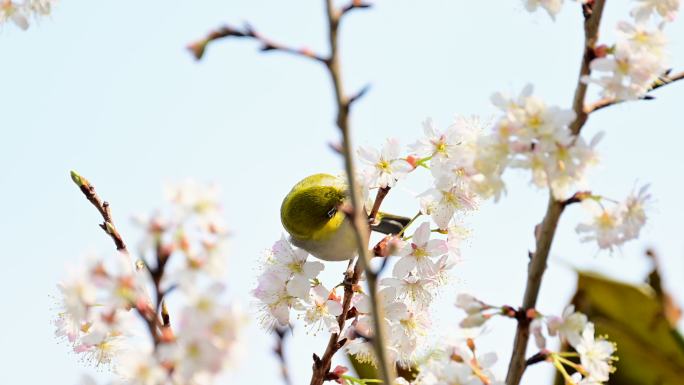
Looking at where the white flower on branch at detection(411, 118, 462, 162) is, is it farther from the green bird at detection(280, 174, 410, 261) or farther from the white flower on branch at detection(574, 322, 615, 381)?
the green bird at detection(280, 174, 410, 261)

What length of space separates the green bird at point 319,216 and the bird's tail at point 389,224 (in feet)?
1.32

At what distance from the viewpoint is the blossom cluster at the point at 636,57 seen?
1.55 metres

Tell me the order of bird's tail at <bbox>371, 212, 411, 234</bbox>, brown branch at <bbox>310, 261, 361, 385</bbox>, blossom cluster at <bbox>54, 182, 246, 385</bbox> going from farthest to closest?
bird's tail at <bbox>371, 212, 411, 234</bbox>, brown branch at <bbox>310, 261, 361, 385</bbox>, blossom cluster at <bbox>54, 182, 246, 385</bbox>

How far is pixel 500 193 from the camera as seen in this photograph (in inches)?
63.5

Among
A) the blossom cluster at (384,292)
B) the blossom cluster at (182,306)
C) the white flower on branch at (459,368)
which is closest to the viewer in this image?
the blossom cluster at (182,306)

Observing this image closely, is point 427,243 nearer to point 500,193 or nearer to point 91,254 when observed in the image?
point 500,193

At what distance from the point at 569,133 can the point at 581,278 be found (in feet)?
1.32

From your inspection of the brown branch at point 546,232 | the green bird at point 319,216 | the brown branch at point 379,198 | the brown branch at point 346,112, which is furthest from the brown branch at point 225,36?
the green bird at point 319,216

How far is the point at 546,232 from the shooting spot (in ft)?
4.79

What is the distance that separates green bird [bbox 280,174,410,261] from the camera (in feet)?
10.1

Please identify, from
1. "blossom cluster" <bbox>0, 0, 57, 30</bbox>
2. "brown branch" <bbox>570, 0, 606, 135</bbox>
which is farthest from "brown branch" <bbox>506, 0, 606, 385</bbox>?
"blossom cluster" <bbox>0, 0, 57, 30</bbox>

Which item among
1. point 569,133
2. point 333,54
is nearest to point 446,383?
point 569,133

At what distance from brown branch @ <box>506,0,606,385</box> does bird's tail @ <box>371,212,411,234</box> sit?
3.53 ft

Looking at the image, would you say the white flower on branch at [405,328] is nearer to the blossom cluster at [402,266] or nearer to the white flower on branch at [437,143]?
the blossom cluster at [402,266]
